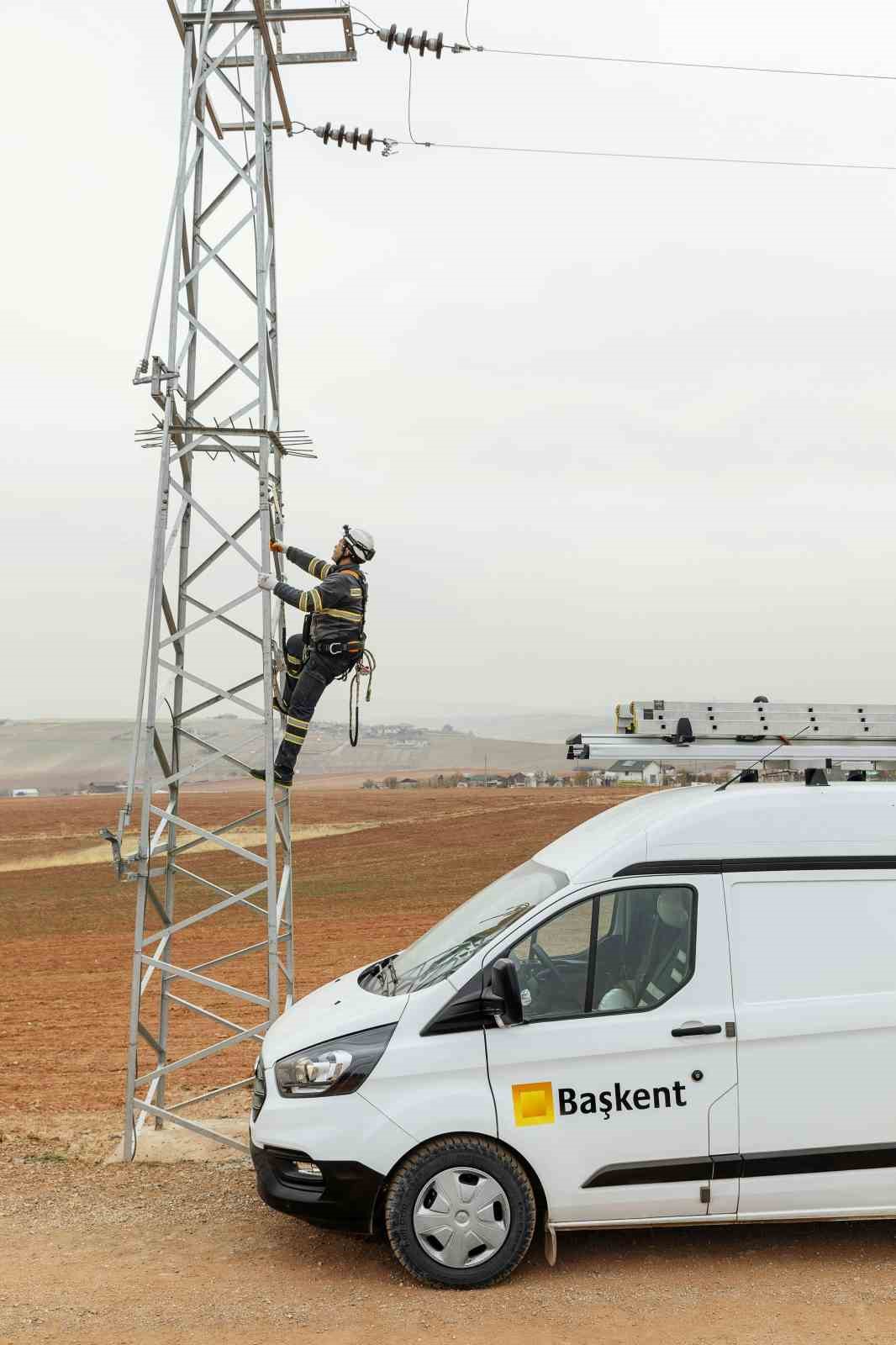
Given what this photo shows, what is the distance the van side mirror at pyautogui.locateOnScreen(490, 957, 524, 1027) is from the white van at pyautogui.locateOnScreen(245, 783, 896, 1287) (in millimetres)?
14

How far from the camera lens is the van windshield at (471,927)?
19.8 feet

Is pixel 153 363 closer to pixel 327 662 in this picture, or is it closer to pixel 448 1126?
pixel 327 662

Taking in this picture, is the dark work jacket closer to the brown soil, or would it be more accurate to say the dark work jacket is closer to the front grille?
the front grille

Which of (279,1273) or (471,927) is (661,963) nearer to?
(471,927)

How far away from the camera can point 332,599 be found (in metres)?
8.60

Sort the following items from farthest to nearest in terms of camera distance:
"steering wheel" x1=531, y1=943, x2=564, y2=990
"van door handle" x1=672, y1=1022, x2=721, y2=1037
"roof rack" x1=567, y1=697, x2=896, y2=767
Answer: "roof rack" x1=567, y1=697, x2=896, y2=767 → "steering wheel" x1=531, y1=943, x2=564, y2=990 → "van door handle" x1=672, y1=1022, x2=721, y2=1037

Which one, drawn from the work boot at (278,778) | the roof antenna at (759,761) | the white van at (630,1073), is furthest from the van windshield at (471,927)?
the work boot at (278,778)

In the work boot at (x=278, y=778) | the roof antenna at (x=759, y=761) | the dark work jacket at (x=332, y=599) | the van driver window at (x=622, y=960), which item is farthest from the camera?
the work boot at (x=278, y=778)

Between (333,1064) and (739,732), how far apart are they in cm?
310

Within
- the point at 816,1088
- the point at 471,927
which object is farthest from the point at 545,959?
the point at 816,1088

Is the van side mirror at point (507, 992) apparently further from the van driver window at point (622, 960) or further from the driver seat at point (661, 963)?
the driver seat at point (661, 963)

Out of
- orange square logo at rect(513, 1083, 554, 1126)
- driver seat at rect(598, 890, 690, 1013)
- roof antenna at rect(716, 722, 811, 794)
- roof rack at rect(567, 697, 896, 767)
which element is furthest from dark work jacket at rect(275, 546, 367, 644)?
orange square logo at rect(513, 1083, 554, 1126)

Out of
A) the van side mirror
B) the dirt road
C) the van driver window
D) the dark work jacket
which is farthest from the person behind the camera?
the dark work jacket

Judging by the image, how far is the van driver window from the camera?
5781mm
